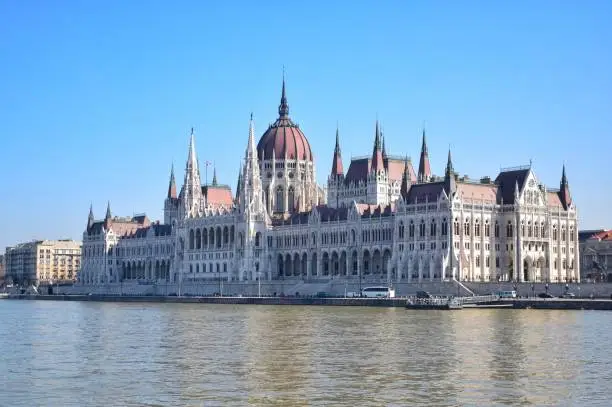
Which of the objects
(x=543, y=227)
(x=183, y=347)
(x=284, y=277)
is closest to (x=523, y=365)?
(x=183, y=347)

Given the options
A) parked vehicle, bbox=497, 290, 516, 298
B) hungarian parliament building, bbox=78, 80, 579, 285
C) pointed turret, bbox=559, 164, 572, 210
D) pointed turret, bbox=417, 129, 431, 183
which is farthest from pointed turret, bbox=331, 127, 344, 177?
parked vehicle, bbox=497, 290, 516, 298

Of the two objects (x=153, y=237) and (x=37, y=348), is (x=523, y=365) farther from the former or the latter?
(x=153, y=237)

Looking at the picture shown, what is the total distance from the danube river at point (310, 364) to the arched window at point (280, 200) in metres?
94.6

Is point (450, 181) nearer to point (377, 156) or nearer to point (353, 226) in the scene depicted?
point (353, 226)

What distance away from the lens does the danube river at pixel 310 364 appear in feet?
123

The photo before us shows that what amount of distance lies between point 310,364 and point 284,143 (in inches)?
5034

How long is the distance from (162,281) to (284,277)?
33.0m

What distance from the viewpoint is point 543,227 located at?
133875mm

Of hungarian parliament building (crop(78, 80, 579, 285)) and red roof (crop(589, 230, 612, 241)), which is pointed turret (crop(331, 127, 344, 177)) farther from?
red roof (crop(589, 230, 612, 241))

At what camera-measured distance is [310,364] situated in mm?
46875

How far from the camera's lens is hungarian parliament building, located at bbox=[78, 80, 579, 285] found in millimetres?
129375

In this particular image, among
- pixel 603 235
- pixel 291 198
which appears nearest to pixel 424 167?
pixel 291 198

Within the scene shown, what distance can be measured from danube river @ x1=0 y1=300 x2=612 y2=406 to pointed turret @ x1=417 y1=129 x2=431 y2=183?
2820 inches

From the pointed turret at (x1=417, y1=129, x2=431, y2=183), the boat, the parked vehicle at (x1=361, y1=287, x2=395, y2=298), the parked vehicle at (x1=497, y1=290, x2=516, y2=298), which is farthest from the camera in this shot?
the pointed turret at (x1=417, y1=129, x2=431, y2=183)
